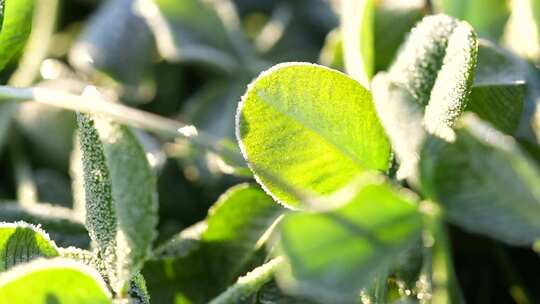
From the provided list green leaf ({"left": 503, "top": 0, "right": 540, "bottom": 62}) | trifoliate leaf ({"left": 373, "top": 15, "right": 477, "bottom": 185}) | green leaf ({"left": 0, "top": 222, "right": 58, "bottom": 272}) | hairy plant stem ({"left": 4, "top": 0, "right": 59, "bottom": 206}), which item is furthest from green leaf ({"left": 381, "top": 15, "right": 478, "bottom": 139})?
hairy plant stem ({"left": 4, "top": 0, "right": 59, "bottom": 206})

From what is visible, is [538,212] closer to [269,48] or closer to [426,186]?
[426,186]

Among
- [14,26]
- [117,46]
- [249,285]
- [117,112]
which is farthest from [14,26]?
[117,46]

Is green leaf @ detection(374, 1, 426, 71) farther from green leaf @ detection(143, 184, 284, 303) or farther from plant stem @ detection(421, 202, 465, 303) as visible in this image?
plant stem @ detection(421, 202, 465, 303)

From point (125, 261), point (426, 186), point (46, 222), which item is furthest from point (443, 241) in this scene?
point (46, 222)

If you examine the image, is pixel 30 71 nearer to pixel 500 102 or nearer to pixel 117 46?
pixel 117 46

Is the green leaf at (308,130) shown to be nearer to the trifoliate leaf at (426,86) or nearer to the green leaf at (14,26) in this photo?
the trifoliate leaf at (426,86)

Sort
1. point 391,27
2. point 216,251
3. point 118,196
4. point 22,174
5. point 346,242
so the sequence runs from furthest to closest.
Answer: point 22,174 → point 391,27 → point 216,251 → point 118,196 → point 346,242
